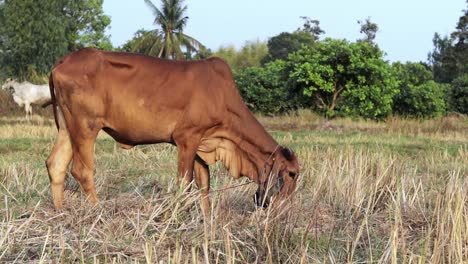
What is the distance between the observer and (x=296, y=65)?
68.7ft

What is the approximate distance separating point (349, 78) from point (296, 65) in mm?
1849

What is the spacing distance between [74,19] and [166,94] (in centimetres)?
3902

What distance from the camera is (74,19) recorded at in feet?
139

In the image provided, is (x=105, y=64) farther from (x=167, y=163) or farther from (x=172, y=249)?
(x=167, y=163)

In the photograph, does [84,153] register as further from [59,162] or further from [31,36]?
[31,36]

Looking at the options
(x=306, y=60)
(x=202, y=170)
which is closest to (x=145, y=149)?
(x=202, y=170)

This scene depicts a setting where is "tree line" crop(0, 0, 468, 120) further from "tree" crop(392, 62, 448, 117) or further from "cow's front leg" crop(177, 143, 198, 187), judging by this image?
"cow's front leg" crop(177, 143, 198, 187)

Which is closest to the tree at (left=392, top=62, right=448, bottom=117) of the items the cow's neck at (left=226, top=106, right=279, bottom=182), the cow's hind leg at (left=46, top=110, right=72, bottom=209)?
the cow's neck at (left=226, top=106, right=279, bottom=182)

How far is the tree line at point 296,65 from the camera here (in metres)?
20.2

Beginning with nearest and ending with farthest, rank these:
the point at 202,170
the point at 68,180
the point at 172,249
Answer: the point at 172,249, the point at 202,170, the point at 68,180

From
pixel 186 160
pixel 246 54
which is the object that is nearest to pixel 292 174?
pixel 186 160

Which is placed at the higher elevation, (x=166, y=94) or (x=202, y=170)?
(x=166, y=94)

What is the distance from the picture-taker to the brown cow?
5.16m

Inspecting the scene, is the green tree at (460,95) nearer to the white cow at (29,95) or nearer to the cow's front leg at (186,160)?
the white cow at (29,95)
